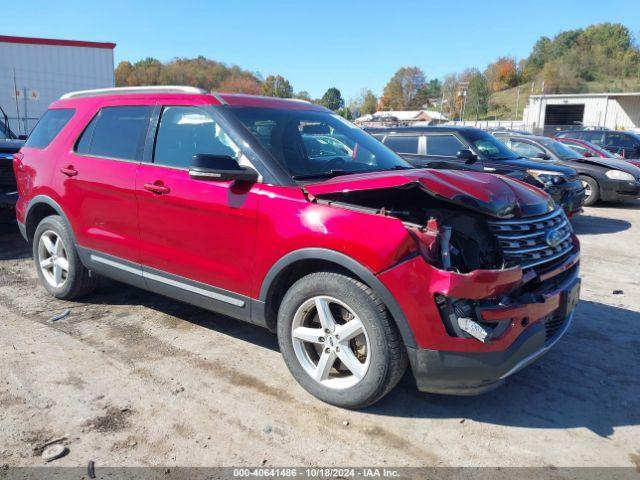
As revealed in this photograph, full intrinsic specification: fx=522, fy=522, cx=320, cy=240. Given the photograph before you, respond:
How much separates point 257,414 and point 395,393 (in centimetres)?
92

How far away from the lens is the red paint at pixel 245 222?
2.78 m

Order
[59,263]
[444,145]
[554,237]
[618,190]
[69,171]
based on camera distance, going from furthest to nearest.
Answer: [618,190] < [444,145] < [59,263] < [69,171] < [554,237]

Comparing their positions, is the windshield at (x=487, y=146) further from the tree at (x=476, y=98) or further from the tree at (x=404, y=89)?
the tree at (x=404, y=89)

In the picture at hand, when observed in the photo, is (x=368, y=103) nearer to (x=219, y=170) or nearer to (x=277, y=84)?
(x=277, y=84)

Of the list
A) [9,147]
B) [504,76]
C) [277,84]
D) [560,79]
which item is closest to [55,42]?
[9,147]

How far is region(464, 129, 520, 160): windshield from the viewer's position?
9117 millimetres

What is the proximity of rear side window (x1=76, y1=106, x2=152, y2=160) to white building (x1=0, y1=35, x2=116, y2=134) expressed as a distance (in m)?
26.5

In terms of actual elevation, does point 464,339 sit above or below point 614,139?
below

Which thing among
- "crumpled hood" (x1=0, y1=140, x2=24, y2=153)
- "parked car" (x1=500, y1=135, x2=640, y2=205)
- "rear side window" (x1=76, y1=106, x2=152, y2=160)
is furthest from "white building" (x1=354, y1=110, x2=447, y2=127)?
"rear side window" (x1=76, y1=106, x2=152, y2=160)

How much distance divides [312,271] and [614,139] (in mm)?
16913

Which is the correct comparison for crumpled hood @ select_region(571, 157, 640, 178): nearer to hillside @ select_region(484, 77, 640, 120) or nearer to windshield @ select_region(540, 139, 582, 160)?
windshield @ select_region(540, 139, 582, 160)

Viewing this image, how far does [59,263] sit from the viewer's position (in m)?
4.98

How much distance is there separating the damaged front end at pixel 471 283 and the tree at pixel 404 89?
135 m

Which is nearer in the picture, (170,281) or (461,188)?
(461,188)
